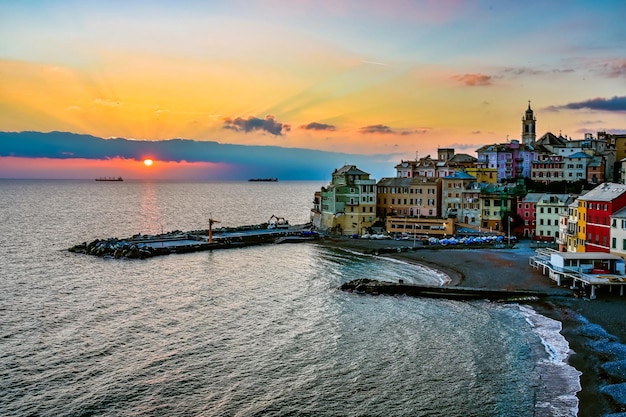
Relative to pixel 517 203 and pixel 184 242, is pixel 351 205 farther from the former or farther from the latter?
pixel 184 242

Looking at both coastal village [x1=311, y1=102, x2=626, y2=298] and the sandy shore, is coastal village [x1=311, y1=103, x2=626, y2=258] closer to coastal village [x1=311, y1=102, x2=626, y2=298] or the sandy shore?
coastal village [x1=311, y1=102, x2=626, y2=298]

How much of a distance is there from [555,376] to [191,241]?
7031 cm

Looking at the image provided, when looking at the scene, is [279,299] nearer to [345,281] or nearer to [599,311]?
[345,281]

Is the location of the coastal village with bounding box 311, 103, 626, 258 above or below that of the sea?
above

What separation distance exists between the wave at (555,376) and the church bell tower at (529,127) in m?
115

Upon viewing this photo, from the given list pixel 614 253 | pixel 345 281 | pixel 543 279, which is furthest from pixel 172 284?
pixel 614 253

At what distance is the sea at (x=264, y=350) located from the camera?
2972 centimetres

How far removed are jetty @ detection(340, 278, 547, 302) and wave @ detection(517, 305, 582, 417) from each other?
8.63 meters

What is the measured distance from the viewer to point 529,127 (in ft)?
484

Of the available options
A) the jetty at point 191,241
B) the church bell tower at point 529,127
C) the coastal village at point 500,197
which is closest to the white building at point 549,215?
the coastal village at point 500,197

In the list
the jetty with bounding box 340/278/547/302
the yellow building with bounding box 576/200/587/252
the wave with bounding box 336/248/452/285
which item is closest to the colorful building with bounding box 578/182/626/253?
the yellow building with bounding box 576/200/587/252

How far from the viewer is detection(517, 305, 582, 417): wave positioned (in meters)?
28.7

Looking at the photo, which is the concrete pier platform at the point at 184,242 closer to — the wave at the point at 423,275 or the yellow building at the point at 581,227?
the wave at the point at 423,275

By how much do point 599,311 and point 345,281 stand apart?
26025 millimetres
